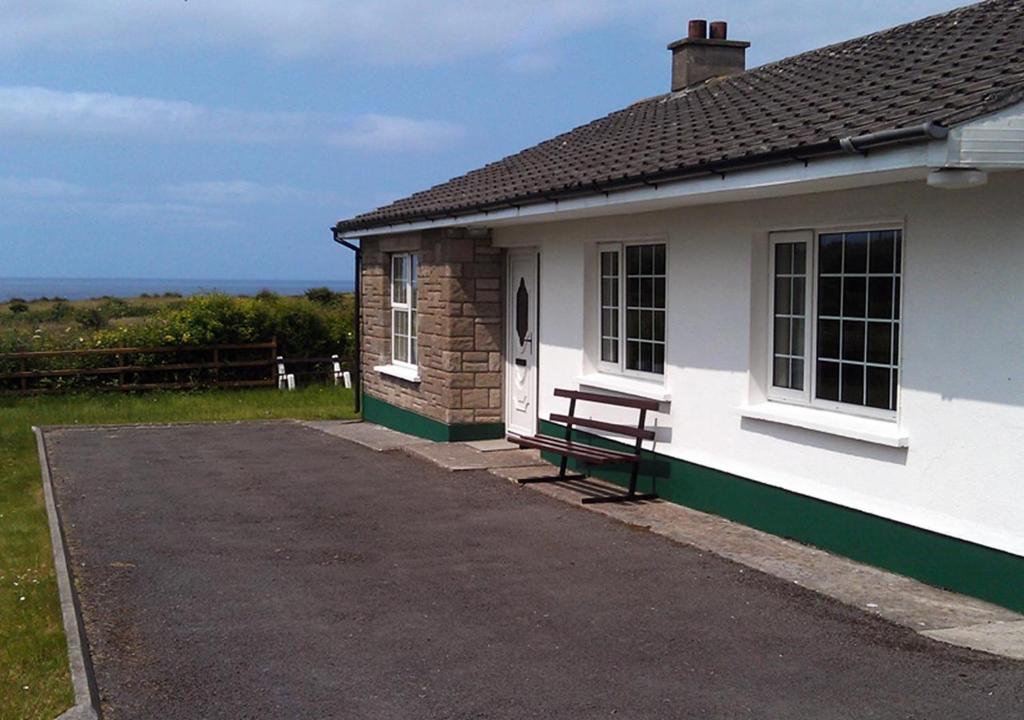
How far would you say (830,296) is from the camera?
339 inches

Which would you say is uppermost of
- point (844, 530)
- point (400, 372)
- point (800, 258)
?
point (800, 258)

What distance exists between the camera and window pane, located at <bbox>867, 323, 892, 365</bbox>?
26.3ft

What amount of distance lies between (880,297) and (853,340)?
0.42m

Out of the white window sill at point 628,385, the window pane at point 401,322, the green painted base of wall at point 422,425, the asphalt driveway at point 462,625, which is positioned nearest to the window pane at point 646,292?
the white window sill at point 628,385

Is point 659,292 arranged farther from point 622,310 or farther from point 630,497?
point 630,497

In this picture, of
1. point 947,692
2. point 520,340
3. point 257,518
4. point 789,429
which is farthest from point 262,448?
point 947,692

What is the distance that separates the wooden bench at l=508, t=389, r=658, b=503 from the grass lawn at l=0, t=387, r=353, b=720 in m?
4.65

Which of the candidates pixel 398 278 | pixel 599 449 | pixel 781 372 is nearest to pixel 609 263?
pixel 599 449

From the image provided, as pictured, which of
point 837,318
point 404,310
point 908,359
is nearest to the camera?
point 908,359

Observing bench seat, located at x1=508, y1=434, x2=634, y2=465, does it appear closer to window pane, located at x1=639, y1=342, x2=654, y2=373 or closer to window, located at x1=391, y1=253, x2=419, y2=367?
window pane, located at x1=639, y1=342, x2=654, y2=373

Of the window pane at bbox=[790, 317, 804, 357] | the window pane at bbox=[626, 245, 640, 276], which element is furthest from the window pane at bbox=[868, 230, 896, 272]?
the window pane at bbox=[626, 245, 640, 276]

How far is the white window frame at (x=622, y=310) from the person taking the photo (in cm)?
1064

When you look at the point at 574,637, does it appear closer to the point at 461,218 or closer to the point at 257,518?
the point at 257,518

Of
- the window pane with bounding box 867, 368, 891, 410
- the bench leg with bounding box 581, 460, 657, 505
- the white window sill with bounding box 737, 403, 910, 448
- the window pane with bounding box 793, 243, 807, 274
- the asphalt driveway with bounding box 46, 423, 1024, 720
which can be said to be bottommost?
the asphalt driveway with bounding box 46, 423, 1024, 720
